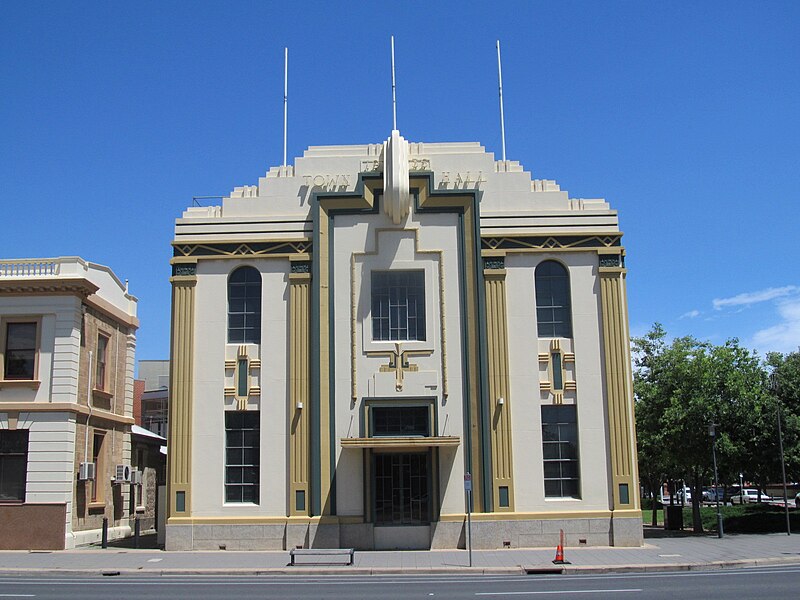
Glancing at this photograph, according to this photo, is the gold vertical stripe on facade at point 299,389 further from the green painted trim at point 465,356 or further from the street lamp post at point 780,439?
the street lamp post at point 780,439

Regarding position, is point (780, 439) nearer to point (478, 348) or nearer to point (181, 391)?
point (478, 348)

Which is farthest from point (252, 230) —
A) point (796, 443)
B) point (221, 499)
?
point (796, 443)

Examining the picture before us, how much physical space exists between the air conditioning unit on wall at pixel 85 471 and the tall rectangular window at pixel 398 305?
35.3 ft

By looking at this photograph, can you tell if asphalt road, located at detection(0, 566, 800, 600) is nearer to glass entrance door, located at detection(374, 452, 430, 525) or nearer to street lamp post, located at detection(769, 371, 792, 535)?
glass entrance door, located at detection(374, 452, 430, 525)

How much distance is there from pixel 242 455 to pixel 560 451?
9.99 meters

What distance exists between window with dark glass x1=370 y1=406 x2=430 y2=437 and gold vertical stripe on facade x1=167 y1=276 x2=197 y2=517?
5.91 m

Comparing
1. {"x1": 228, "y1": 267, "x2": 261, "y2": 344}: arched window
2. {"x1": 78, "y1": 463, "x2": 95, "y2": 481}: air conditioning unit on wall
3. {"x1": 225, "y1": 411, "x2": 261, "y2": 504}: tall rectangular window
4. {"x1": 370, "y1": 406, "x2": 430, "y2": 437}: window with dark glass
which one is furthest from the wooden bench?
{"x1": 78, "y1": 463, "x2": 95, "y2": 481}: air conditioning unit on wall

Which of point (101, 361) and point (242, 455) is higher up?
point (101, 361)

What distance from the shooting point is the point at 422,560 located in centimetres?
2342

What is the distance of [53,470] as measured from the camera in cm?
2786

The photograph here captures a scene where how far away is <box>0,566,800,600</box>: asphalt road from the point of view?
16.7 m

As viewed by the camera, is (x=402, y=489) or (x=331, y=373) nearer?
(x=402, y=489)

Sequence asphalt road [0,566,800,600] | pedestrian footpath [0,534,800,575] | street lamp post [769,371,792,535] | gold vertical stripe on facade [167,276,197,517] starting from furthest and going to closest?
street lamp post [769,371,792,535]
gold vertical stripe on facade [167,276,197,517]
pedestrian footpath [0,534,800,575]
asphalt road [0,566,800,600]

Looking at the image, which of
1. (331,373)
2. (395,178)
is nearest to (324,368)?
(331,373)
